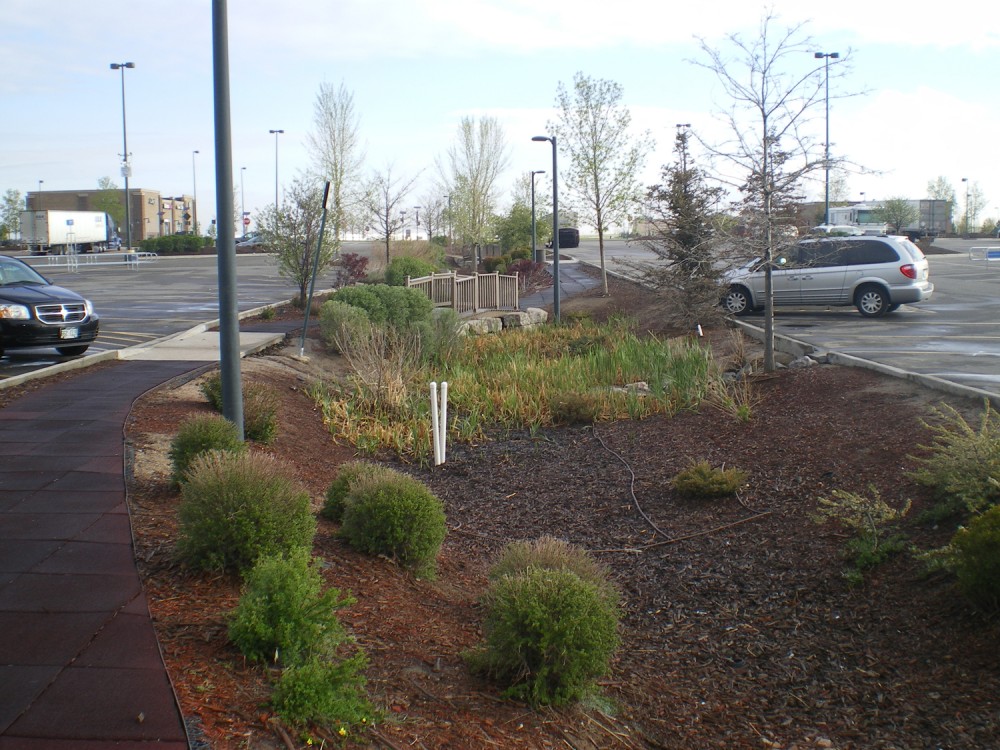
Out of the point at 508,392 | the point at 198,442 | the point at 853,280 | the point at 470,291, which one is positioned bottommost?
the point at 508,392

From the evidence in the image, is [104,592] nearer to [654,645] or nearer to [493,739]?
[493,739]

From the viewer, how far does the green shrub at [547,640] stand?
5098mm

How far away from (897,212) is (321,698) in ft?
247

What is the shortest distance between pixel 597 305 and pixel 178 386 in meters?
18.3

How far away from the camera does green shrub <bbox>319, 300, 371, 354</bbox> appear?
58.3 feet

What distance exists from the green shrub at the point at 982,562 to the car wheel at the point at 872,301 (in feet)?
57.1

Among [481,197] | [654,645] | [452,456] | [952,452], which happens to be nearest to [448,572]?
[654,645]

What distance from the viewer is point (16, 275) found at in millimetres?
16531

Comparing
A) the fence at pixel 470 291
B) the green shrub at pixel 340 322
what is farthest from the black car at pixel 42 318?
the fence at pixel 470 291

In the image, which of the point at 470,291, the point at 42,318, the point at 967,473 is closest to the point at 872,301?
the point at 470,291

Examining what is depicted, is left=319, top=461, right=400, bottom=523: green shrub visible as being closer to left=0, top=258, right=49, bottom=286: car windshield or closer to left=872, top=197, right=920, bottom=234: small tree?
left=0, top=258, right=49, bottom=286: car windshield

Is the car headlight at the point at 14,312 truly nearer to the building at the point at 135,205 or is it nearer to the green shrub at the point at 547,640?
the green shrub at the point at 547,640

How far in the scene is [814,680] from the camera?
234 inches

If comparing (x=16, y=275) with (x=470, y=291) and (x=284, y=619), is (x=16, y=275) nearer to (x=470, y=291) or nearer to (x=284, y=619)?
(x=470, y=291)
